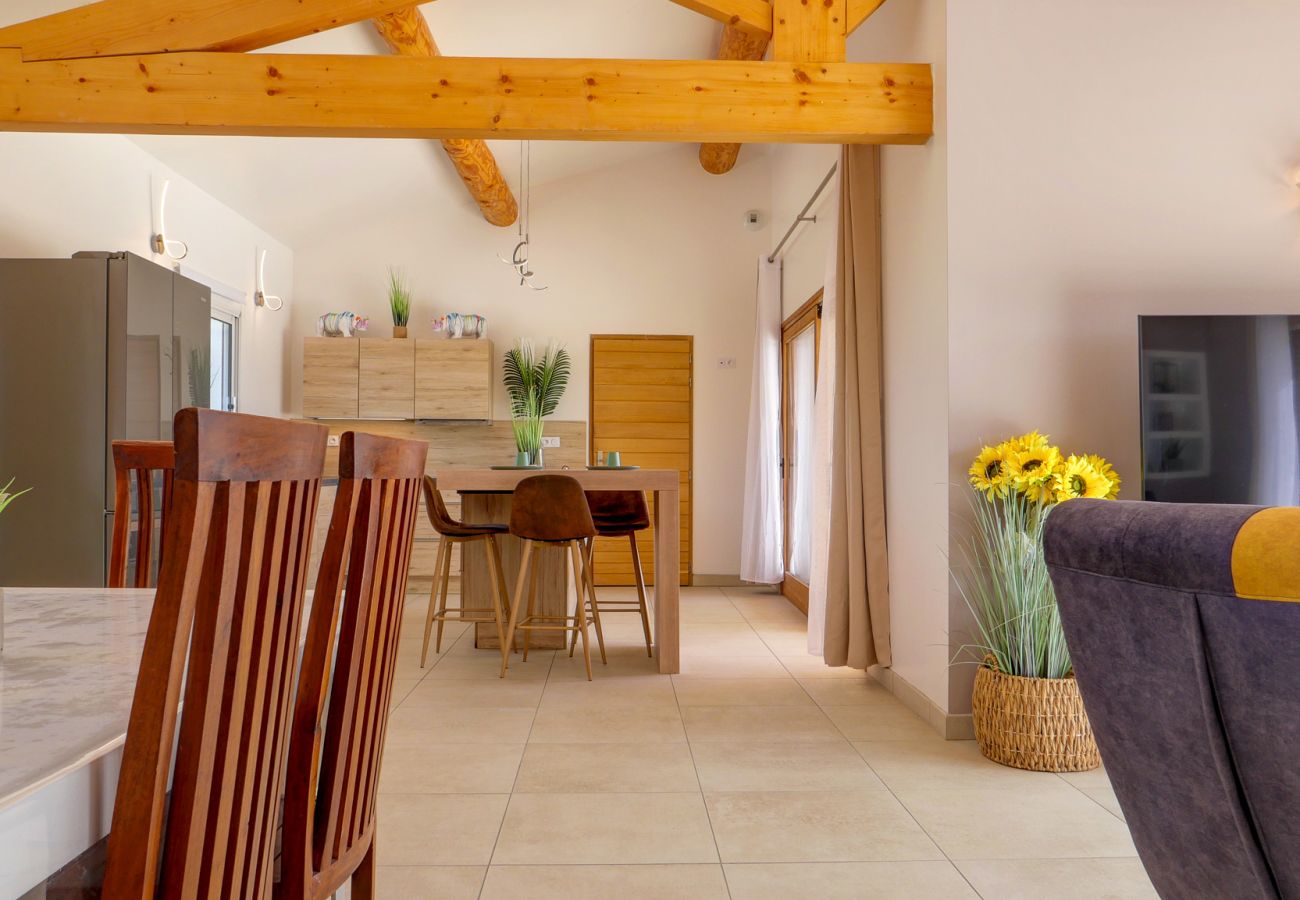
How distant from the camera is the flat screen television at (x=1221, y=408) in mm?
2998

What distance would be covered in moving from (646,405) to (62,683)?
6.56 metres

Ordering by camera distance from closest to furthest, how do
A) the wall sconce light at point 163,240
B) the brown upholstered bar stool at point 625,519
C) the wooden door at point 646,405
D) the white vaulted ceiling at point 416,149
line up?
the white vaulted ceiling at point 416,149 < the brown upholstered bar stool at point 625,519 < the wall sconce light at point 163,240 < the wooden door at point 646,405

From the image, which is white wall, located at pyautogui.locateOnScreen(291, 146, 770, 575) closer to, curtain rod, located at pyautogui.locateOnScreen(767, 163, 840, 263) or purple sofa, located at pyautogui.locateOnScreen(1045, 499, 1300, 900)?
curtain rod, located at pyautogui.locateOnScreen(767, 163, 840, 263)

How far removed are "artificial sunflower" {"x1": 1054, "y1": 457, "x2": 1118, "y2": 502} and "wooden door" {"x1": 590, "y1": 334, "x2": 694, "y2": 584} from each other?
4.49 metres

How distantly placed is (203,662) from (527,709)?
10.4 feet

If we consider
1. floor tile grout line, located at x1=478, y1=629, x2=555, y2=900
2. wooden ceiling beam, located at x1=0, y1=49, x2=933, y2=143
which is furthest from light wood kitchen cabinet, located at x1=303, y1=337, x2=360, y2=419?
wooden ceiling beam, located at x1=0, y1=49, x2=933, y2=143

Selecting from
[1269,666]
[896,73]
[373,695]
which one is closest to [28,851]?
[373,695]

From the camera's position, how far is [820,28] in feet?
11.8

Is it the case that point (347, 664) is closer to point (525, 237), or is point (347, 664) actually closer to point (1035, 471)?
point (1035, 471)

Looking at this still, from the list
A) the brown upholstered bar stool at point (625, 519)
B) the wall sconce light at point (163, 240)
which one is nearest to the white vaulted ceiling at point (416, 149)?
the wall sconce light at point (163, 240)

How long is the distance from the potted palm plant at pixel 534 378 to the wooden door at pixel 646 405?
295 millimetres

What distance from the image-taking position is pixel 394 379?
22.5 ft

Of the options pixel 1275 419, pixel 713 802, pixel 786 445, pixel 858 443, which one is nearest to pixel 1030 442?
pixel 1275 419

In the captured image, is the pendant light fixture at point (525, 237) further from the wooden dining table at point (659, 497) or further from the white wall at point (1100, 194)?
the white wall at point (1100, 194)
